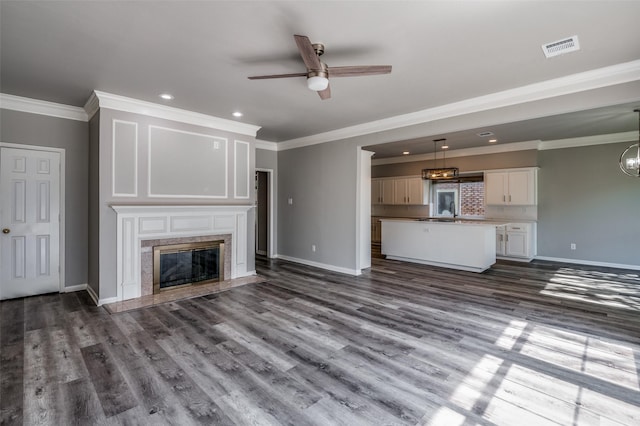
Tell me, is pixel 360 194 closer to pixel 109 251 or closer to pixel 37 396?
pixel 109 251

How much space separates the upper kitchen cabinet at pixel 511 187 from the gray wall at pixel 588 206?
0.38 m

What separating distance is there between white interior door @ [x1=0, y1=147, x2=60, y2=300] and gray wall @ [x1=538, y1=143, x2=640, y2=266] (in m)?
9.29

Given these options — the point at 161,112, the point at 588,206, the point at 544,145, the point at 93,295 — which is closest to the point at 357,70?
the point at 161,112

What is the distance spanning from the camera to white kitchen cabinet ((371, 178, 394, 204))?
914cm

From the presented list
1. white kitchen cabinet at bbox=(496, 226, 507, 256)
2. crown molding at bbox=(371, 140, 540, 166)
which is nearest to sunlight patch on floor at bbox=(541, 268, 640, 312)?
white kitchen cabinet at bbox=(496, 226, 507, 256)

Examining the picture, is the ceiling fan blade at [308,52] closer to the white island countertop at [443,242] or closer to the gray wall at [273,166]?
the gray wall at [273,166]

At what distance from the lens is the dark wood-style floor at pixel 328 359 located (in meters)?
1.96

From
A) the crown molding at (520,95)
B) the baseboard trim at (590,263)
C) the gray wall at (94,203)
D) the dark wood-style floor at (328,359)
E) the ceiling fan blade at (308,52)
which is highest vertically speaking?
the crown molding at (520,95)

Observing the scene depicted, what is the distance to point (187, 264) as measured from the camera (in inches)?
186

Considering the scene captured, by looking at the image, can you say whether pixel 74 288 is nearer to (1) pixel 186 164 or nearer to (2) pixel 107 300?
(2) pixel 107 300

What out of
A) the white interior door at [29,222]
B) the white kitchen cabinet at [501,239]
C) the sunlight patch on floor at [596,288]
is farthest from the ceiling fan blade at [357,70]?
the white kitchen cabinet at [501,239]

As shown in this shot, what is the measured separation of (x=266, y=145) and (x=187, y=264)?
3.26 m

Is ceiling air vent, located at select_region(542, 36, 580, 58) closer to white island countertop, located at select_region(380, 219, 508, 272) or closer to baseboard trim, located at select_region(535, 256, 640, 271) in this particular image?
white island countertop, located at select_region(380, 219, 508, 272)

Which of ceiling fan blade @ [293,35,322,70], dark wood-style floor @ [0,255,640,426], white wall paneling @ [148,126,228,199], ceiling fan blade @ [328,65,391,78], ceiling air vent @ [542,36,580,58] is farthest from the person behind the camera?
white wall paneling @ [148,126,228,199]
